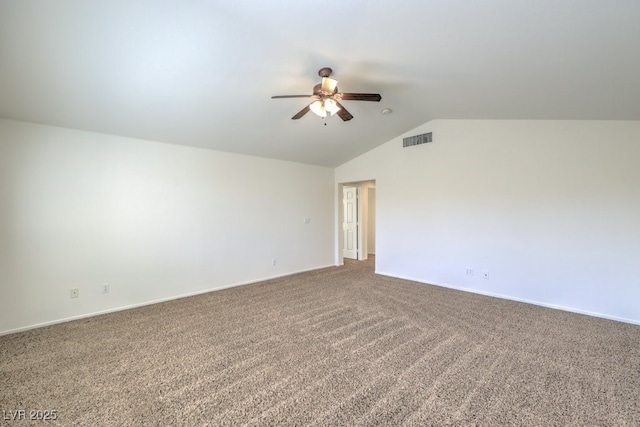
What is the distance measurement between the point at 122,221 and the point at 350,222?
17.7ft

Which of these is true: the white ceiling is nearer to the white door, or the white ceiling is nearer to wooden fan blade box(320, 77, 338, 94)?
wooden fan blade box(320, 77, 338, 94)

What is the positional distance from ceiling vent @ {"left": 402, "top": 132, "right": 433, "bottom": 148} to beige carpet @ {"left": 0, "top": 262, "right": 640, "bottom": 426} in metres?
2.94

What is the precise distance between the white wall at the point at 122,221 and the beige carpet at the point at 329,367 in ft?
1.44

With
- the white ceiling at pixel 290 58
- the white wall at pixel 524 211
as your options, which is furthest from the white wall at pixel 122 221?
the white wall at pixel 524 211

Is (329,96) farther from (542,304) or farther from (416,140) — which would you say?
(542,304)

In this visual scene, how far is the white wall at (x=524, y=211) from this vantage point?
3398mm

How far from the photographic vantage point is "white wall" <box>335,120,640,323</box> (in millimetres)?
3398

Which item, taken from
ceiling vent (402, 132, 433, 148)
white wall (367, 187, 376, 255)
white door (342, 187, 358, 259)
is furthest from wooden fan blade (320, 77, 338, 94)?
white wall (367, 187, 376, 255)

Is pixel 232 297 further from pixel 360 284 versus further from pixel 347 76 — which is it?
pixel 347 76

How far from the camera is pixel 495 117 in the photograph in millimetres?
4156

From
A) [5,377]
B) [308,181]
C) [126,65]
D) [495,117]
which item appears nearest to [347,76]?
[126,65]

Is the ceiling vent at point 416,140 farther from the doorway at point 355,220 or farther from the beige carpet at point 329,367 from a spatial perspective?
the beige carpet at point 329,367

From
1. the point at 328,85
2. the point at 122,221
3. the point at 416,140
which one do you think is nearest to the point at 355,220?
the point at 416,140

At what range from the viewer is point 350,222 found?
774 centimetres
